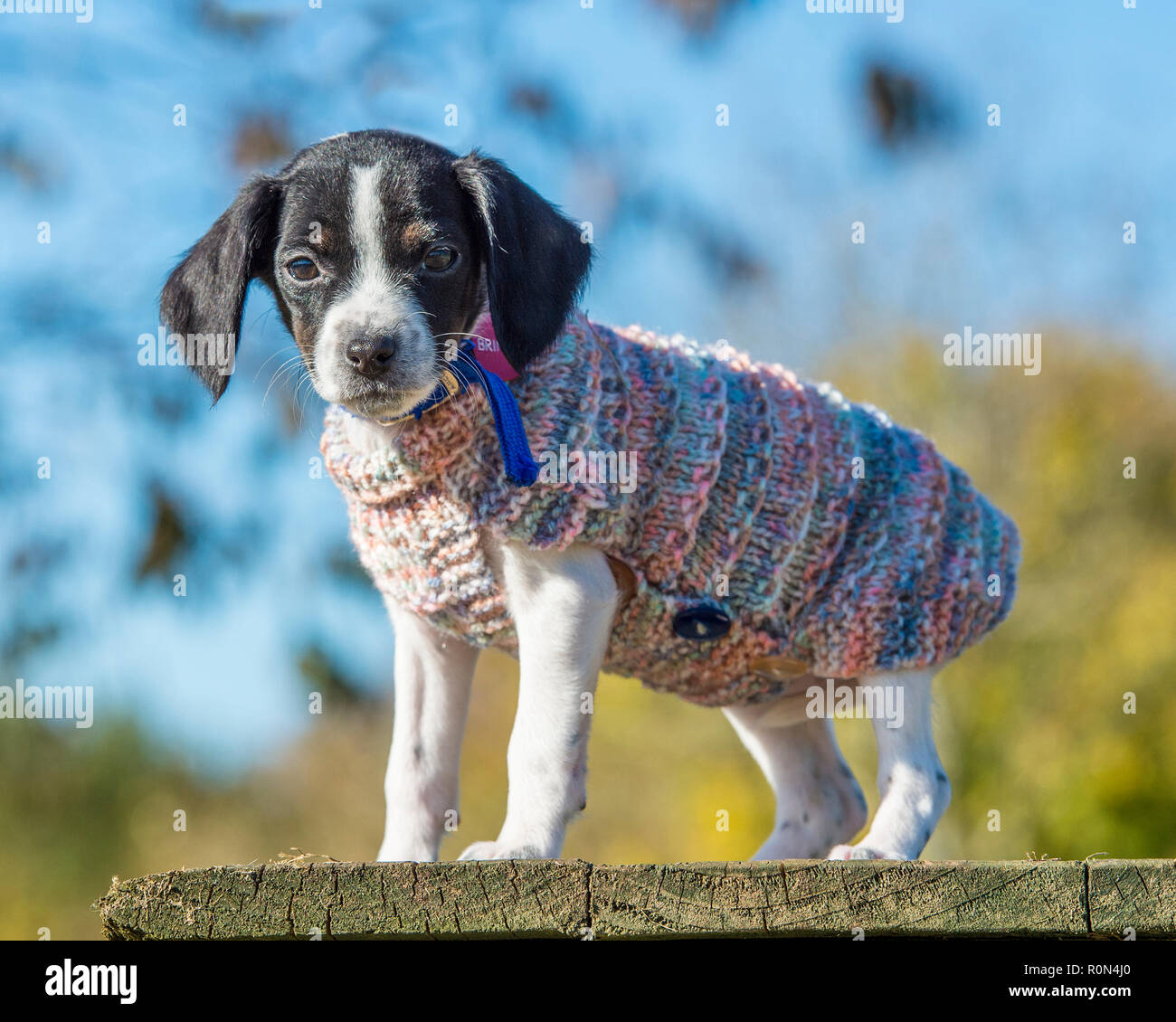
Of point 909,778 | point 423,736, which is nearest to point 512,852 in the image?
point 423,736

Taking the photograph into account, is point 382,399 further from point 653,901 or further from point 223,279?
point 653,901

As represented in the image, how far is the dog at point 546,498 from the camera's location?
13.2ft

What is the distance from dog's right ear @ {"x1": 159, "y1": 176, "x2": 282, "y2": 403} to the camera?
4.19 meters

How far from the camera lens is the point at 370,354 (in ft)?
12.7

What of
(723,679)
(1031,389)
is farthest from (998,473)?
(723,679)

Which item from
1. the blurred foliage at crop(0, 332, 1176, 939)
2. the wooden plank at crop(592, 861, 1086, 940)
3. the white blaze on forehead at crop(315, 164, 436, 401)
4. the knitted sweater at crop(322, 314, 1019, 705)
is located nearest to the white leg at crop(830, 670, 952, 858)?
the knitted sweater at crop(322, 314, 1019, 705)

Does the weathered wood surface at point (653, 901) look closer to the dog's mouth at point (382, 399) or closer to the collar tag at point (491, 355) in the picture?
the dog's mouth at point (382, 399)

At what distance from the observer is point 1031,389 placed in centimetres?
1969

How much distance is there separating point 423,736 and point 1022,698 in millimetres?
16566

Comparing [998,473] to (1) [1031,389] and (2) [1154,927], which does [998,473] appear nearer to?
(1) [1031,389]

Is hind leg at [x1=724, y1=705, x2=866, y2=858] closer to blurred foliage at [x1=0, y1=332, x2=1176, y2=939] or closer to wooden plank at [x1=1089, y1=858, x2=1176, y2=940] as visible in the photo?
wooden plank at [x1=1089, y1=858, x2=1176, y2=940]

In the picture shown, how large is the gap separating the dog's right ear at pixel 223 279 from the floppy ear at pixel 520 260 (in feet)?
2.00

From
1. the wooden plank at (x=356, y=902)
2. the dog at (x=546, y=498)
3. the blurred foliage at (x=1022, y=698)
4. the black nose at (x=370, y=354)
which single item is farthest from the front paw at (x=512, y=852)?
the blurred foliage at (x=1022, y=698)
